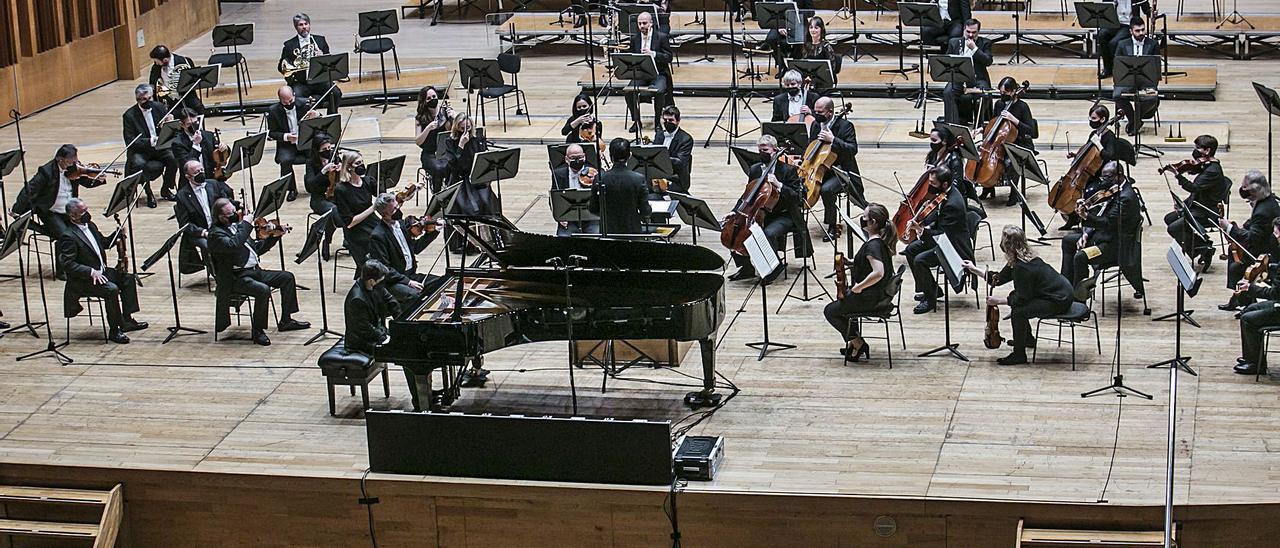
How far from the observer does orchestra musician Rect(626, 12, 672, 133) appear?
18.0m

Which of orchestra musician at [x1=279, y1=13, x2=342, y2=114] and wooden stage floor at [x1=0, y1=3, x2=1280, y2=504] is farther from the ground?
orchestra musician at [x1=279, y1=13, x2=342, y2=114]

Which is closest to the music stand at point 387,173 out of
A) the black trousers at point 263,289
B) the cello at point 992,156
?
the black trousers at point 263,289

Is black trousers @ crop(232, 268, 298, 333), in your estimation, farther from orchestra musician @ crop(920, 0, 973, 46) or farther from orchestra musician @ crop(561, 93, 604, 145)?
orchestra musician @ crop(920, 0, 973, 46)

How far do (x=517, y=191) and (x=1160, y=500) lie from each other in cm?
891

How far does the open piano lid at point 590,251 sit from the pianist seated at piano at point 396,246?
679mm

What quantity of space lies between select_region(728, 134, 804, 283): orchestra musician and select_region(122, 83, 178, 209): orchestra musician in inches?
237

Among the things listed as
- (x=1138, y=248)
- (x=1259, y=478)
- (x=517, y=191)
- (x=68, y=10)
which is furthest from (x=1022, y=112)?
(x=68, y=10)

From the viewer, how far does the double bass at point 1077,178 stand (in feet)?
45.1

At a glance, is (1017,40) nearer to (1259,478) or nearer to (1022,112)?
(1022,112)

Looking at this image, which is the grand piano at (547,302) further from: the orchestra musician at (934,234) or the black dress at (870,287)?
the orchestra musician at (934,234)

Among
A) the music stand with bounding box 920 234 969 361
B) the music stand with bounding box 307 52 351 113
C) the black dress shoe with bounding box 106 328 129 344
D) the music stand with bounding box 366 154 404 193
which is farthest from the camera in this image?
the music stand with bounding box 307 52 351 113

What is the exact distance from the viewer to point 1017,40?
21469 millimetres

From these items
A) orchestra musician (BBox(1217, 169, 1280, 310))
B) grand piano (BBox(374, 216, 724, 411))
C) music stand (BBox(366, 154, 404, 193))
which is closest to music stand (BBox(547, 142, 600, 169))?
music stand (BBox(366, 154, 404, 193))

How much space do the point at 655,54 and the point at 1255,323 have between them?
886 cm
